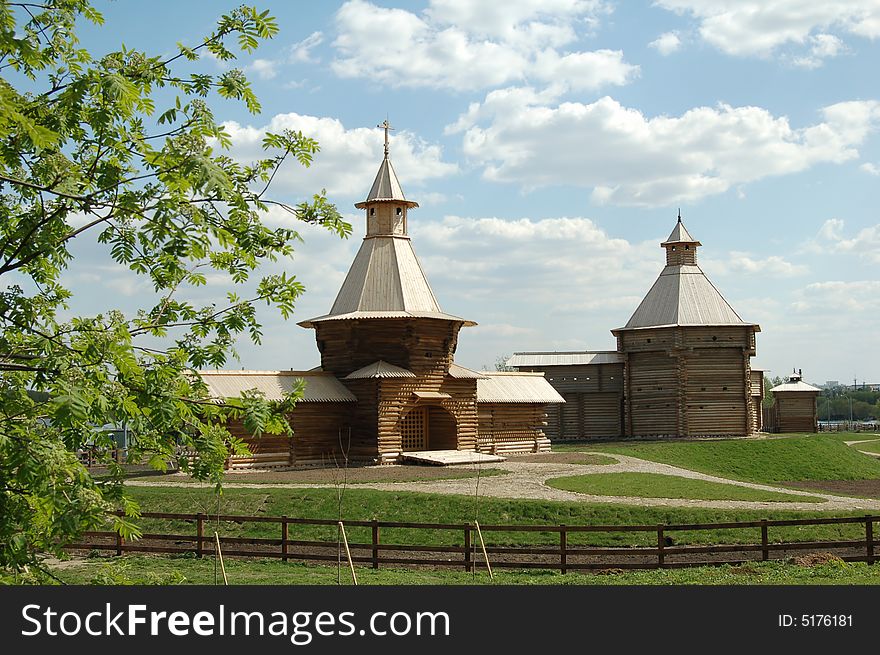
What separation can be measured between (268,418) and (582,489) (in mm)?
19037

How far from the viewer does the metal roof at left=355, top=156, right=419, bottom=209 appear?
125ft

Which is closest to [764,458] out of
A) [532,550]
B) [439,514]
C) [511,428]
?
[511,428]

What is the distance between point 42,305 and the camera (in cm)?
795

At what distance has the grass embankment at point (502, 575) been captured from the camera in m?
13.9

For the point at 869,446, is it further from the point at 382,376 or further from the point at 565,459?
the point at 382,376

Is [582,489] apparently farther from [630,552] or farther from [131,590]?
[131,590]

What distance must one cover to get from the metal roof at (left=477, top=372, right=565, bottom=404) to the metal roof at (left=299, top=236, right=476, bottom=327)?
4886mm

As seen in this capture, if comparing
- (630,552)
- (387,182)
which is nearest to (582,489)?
(630,552)

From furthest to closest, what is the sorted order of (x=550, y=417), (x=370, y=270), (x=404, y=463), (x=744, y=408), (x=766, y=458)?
1. (x=550, y=417)
2. (x=744, y=408)
3. (x=766, y=458)
4. (x=370, y=270)
5. (x=404, y=463)

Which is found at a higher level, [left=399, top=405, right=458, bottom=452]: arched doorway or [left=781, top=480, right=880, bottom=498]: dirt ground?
[left=399, top=405, right=458, bottom=452]: arched doorway

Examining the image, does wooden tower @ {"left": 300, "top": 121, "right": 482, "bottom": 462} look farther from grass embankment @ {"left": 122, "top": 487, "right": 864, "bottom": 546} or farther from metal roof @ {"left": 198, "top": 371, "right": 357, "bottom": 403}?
grass embankment @ {"left": 122, "top": 487, "right": 864, "bottom": 546}

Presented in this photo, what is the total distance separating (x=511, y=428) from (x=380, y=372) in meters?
10.2

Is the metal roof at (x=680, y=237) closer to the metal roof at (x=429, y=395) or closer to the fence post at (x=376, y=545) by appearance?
the metal roof at (x=429, y=395)

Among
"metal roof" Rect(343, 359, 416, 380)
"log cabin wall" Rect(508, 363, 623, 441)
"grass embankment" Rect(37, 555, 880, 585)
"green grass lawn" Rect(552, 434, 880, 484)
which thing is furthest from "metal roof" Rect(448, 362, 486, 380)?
"grass embankment" Rect(37, 555, 880, 585)
